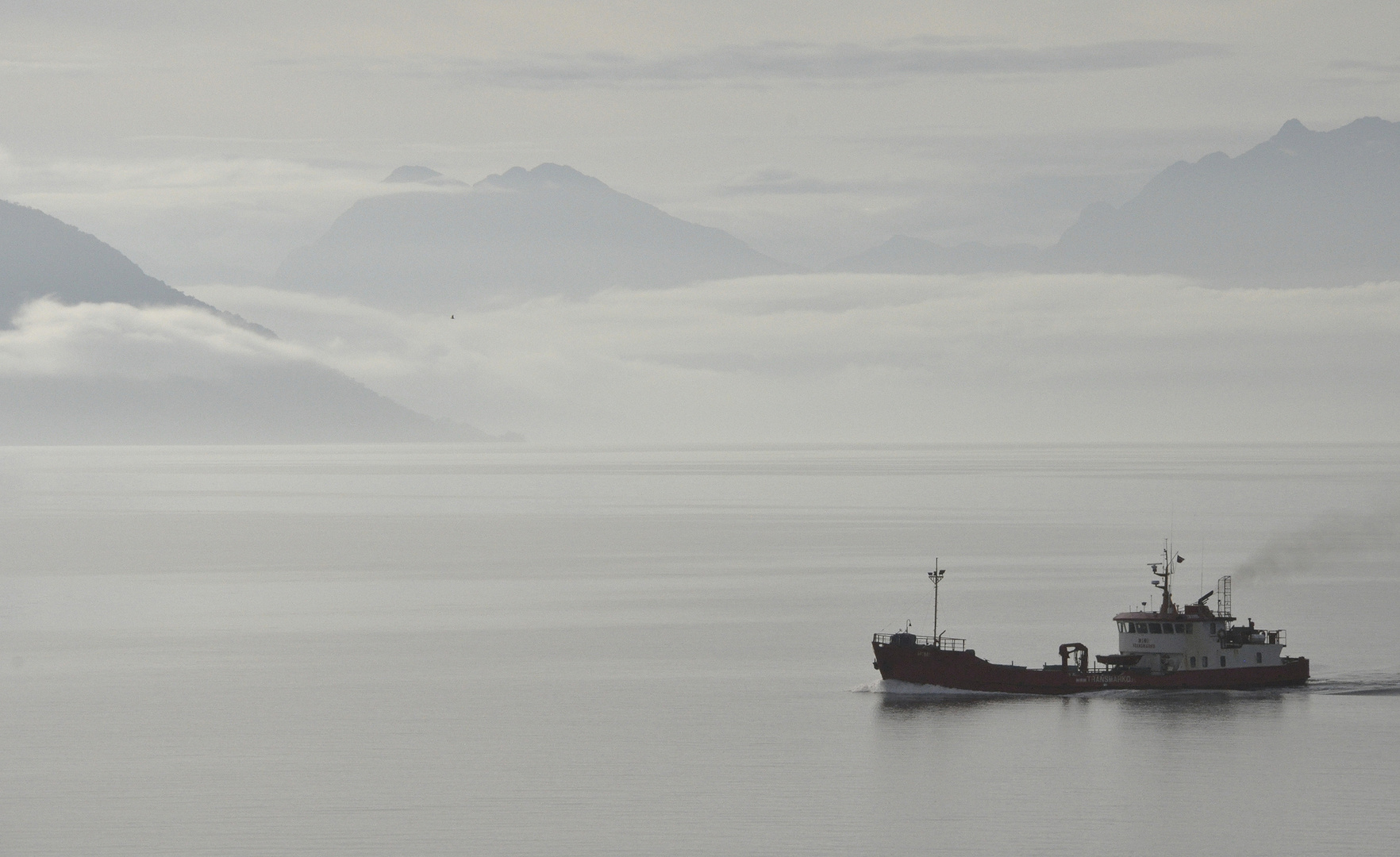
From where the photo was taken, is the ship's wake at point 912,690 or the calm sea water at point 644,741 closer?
the calm sea water at point 644,741

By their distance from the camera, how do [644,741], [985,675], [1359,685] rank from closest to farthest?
[644,741] → [985,675] → [1359,685]

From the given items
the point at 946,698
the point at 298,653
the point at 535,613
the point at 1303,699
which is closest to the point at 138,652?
the point at 298,653

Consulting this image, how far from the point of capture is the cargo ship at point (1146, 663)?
115 metres

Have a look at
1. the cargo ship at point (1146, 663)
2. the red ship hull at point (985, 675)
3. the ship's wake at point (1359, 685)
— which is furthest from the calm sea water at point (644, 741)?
the cargo ship at point (1146, 663)

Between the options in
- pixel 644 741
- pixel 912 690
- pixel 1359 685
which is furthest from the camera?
pixel 1359 685

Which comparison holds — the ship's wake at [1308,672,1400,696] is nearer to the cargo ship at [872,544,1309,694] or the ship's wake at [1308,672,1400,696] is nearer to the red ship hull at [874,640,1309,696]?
the cargo ship at [872,544,1309,694]

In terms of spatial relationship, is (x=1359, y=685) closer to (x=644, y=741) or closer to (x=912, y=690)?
(x=912, y=690)

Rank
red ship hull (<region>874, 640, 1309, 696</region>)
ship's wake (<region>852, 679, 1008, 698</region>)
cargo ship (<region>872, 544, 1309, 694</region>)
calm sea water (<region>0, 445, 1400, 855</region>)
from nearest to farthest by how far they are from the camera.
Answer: calm sea water (<region>0, 445, 1400, 855</region>) < ship's wake (<region>852, 679, 1008, 698</region>) < red ship hull (<region>874, 640, 1309, 696</region>) < cargo ship (<region>872, 544, 1309, 694</region>)

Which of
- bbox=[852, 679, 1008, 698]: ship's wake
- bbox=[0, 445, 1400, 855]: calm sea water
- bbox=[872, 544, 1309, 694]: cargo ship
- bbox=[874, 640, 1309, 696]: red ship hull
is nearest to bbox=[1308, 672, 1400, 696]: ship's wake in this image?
→ bbox=[0, 445, 1400, 855]: calm sea water

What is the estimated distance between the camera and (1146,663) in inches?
4680

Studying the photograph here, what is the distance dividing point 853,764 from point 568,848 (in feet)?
69.2

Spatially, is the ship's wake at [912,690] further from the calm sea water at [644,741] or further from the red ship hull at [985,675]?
the calm sea water at [644,741]

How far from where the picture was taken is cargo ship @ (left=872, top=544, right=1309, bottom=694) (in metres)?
115

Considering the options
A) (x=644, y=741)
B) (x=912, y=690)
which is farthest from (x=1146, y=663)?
(x=644, y=741)
